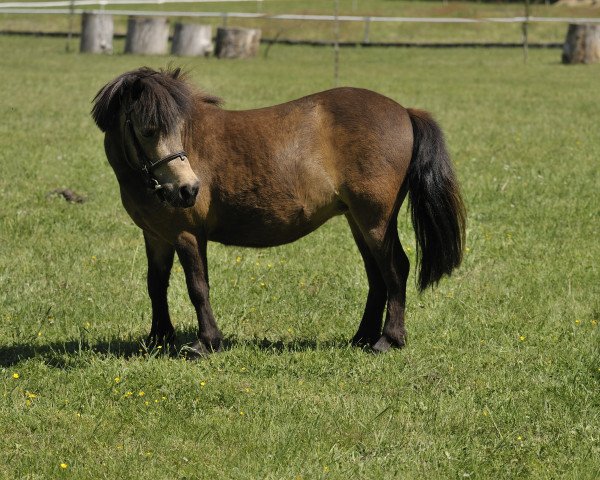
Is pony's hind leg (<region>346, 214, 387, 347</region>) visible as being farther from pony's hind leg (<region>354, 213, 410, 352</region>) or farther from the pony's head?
the pony's head

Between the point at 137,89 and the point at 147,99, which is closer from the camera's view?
the point at 147,99

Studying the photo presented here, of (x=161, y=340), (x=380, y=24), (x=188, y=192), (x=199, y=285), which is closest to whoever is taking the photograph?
(x=188, y=192)

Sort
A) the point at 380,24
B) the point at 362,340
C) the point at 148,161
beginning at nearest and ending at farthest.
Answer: the point at 148,161 < the point at 362,340 < the point at 380,24

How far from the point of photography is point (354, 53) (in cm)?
3019

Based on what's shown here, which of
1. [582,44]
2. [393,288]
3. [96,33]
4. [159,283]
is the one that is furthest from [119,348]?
[582,44]

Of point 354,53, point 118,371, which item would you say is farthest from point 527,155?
point 354,53

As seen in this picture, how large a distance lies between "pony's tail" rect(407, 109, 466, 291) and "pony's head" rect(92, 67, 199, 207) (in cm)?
151

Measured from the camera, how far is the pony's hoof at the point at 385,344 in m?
6.53

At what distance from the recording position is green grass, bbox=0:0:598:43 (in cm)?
3450

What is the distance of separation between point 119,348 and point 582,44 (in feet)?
77.0

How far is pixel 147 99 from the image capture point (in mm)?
5805

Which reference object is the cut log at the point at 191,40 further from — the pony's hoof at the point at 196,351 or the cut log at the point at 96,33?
the pony's hoof at the point at 196,351

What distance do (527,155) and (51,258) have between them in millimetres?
7143

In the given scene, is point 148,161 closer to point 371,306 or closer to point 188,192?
point 188,192
